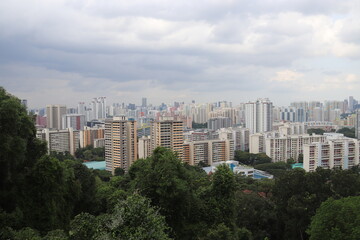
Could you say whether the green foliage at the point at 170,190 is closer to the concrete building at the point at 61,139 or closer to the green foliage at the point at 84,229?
the green foliage at the point at 84,229

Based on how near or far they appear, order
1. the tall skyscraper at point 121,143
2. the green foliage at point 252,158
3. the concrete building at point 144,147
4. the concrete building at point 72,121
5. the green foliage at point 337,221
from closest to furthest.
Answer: the green foliage at point 337,221 → the tall skyscraper at point 121,143 → the concrete building at point 144,147 → the green foliage at point 252,158 → the concrete building at point 72,121

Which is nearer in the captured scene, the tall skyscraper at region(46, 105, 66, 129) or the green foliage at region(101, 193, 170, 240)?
the green foliage at region(101, 193, 170, 240)

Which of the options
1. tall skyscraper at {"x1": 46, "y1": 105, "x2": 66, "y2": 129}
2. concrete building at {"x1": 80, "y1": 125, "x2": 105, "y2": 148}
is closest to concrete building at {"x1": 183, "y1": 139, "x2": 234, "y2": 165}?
concrete building at {"x1": 80, "y1": 125, "x2": 105, "y2": 148}

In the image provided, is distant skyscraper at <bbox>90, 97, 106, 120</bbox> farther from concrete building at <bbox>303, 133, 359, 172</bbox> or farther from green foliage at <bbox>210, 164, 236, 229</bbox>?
green foliage at <bbox>210, 164, 236, 229</bbox>

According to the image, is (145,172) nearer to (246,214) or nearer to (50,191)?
(50,191)

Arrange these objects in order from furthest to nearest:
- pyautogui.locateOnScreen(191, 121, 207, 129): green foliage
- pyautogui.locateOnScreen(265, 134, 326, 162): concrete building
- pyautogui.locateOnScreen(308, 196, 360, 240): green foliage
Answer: pyautogui.locateOnScreen(191, 121, 207, 129): green foliage, pyautogui.locateOnScreen(265, 134, 326, 162): concrete building, pyautogui.locateOnScreen(308, 196, 360, 240): green foliage

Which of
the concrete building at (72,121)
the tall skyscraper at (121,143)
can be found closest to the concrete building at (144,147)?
the tall skyscraper at (121,143)
